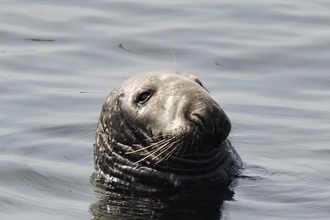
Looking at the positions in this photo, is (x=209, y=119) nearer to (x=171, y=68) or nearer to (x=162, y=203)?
(x=162, y=203)

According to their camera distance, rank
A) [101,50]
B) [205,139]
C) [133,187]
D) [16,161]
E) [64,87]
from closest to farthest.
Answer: [205,139] → [133,187] → [16,161] → [64,87] → [101,50]

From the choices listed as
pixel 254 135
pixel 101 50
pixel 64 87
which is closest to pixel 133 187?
pixel 254 135

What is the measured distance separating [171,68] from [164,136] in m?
5.34

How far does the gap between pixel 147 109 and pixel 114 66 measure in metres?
5.34

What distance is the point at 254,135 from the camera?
12281 millimetres

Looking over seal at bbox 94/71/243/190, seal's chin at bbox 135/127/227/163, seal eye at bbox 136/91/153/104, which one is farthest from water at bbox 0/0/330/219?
seal eye at bbox 136/91/153/104

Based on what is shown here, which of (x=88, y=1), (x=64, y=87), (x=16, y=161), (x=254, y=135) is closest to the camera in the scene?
(x=16, y=161)

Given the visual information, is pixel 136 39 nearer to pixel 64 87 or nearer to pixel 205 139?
pixel 64 87

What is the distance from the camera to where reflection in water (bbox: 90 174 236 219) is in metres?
9.17

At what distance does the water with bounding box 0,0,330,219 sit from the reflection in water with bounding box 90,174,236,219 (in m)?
0.02

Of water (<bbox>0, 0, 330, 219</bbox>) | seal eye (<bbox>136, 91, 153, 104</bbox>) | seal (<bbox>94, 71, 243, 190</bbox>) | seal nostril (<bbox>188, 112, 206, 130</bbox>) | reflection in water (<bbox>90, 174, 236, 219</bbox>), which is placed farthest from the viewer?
seal eye (<bbox>136, 91, 153, 104</bbox>)

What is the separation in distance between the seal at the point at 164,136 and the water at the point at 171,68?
24cm

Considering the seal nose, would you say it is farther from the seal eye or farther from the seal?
the seal eye

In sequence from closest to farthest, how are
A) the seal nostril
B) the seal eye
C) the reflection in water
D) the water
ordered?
1. the reflection in water
2. the seal nostril
3. the water
4. the seal eye
